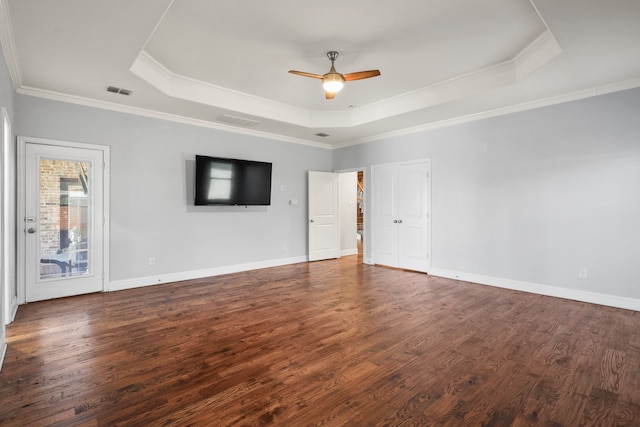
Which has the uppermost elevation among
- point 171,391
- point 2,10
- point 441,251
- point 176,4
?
point 176,4

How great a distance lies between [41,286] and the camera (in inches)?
167

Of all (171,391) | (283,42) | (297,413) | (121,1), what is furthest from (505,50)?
(171,391)

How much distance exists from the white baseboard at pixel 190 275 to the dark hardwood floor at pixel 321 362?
0.37 m

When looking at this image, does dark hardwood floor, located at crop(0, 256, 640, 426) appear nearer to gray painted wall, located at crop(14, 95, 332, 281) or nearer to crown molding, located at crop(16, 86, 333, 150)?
gray painted wall, located at crop(14, 95, 332, 281)

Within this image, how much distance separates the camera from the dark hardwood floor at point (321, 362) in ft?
6.53

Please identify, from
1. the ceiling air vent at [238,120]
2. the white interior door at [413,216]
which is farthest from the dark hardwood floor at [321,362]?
the ceiling air vent at [238,120]

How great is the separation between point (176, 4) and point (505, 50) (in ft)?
11.2

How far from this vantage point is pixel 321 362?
2.61 metres

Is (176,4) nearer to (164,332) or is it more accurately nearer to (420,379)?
(164,332)

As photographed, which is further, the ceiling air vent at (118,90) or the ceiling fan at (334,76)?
the ceiling air vent at (118,90)

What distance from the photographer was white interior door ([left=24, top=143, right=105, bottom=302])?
4.15 metres

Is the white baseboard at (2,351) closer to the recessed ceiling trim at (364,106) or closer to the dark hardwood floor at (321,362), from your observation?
the dark hardwood floor at (321,362)

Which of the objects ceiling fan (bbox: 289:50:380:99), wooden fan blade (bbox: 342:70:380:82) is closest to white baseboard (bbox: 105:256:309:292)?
ceiling fan (bbox: 289:50:380:99)

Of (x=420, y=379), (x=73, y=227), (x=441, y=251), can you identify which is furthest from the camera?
(x=441, y=251)
